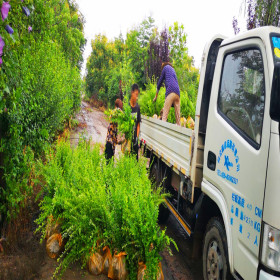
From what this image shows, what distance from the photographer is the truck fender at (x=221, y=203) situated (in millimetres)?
2350

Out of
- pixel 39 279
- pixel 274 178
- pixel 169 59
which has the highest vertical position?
pixel 169 59

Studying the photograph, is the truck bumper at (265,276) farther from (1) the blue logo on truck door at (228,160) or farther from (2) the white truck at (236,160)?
(1) the blue logo on truck door at (228,160)

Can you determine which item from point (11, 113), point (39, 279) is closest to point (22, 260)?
point (39, 279)

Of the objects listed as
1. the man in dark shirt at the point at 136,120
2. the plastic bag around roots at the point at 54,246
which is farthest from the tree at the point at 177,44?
the plastic bag around roots at the point at 54,246

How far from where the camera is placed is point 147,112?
7098 millimetres

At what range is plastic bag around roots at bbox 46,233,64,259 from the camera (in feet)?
10.8

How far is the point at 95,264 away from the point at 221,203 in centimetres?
144

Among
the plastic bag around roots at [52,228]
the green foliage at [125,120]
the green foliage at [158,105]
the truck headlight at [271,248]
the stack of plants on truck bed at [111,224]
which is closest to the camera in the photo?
the truck headlight at [271,248]

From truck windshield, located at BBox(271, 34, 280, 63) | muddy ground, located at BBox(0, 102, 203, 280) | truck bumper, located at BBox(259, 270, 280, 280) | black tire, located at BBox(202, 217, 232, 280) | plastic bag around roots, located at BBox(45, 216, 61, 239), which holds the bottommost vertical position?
muddy ground, located at BBox(0, 102, 203, 280)

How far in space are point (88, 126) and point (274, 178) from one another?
39.5 ft

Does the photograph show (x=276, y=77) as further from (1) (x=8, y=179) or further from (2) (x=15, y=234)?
(2) (x=15, y=234)

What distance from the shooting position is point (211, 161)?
2.81 meters

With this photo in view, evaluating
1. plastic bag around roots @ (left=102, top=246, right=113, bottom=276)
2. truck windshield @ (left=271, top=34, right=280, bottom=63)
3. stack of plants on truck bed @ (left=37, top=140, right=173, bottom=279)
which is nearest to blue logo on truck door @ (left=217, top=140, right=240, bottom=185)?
truck windshield @ (left=271, top=34, right=280, bottom=63)

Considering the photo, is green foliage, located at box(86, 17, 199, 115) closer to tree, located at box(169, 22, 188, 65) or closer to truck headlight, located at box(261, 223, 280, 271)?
tree, located at box(169, 22, 188, 65)
